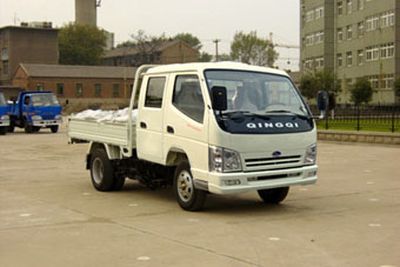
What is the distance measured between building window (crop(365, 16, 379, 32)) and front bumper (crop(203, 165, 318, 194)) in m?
66.8

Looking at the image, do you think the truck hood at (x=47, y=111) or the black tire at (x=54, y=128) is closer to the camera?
the truck hood at (x=47, y=111)

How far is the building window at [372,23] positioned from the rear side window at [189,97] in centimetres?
6686

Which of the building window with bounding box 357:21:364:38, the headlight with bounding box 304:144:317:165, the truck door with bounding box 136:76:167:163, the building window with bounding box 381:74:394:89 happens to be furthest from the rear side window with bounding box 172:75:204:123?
the building window with bounding box 357:21:364:38

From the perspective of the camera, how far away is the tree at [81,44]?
120 m

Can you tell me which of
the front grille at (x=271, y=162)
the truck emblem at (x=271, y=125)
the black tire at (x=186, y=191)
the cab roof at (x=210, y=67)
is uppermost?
the cab roof at (x=210, y=67)

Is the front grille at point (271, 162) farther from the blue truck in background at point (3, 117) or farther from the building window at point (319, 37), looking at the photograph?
the building window at point (319, 37)

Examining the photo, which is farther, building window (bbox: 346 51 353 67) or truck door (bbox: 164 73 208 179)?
building window (bbox: 346 51 353 67)

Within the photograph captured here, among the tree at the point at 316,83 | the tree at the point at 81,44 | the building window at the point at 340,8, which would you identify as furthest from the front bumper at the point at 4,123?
the tree at the point at 81,44

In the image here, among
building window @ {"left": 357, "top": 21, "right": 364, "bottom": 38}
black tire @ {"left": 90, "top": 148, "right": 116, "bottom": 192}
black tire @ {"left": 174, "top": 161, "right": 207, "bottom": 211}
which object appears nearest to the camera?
black tire @ {"left": 174, "top": 161, "right": 207, "bottom": 211}

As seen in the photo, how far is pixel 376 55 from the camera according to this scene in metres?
74.8

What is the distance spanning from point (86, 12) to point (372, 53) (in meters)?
69.9

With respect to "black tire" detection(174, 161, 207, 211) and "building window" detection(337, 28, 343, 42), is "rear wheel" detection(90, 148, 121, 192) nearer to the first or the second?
"black tire" detection(174, 161, 207, 211)

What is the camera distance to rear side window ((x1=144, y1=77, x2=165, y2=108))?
11.2 m

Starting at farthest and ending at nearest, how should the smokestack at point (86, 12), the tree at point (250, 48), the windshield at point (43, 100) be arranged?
the smokestack at point (86, 12), the tree at point (250, 48), the windshield at point (43, 100)
